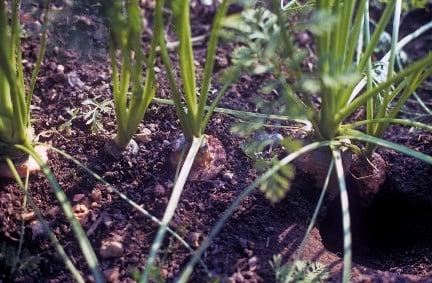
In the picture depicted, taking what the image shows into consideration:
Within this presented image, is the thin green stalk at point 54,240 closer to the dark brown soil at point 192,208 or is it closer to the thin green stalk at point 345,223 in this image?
the dark brown soil at point 192,208

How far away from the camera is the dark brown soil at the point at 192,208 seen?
1.07m

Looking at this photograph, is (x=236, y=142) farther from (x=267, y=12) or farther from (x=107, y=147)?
(x=267, y=12)

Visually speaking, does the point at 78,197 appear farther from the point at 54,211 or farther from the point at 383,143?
the point at 383,143

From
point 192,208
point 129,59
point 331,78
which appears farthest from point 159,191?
point 331,78

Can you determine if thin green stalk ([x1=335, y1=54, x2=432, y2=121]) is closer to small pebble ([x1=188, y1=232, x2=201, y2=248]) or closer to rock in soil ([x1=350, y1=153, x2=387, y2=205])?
rock in soil ([x1=350, y1=153, x2=387, y2=205])

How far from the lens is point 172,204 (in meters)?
0.95

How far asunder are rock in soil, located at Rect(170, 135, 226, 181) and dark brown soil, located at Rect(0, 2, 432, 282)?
2 centimetres

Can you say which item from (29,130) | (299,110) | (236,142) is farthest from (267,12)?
(29,130)

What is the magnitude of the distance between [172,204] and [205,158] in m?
0.25

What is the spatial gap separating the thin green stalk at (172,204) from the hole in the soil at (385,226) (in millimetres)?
379

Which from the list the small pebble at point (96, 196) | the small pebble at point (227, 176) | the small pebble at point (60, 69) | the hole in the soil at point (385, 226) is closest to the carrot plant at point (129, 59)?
the small pebble at point (96, 196)

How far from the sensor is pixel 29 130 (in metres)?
1.16

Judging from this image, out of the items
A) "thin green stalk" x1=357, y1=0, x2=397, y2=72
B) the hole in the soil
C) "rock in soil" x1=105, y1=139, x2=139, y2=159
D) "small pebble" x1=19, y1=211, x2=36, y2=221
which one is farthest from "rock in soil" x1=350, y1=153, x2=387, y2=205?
"small pebble" x1=19, y1=211, x2=36, y2=221

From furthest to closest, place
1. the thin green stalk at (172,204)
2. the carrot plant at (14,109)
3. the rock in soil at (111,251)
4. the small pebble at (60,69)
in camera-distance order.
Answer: the small pebble at (60,69) < the rock in soil at (111,251) < the carrot plant at (14,109) < the thin green stalk at (172,204)
